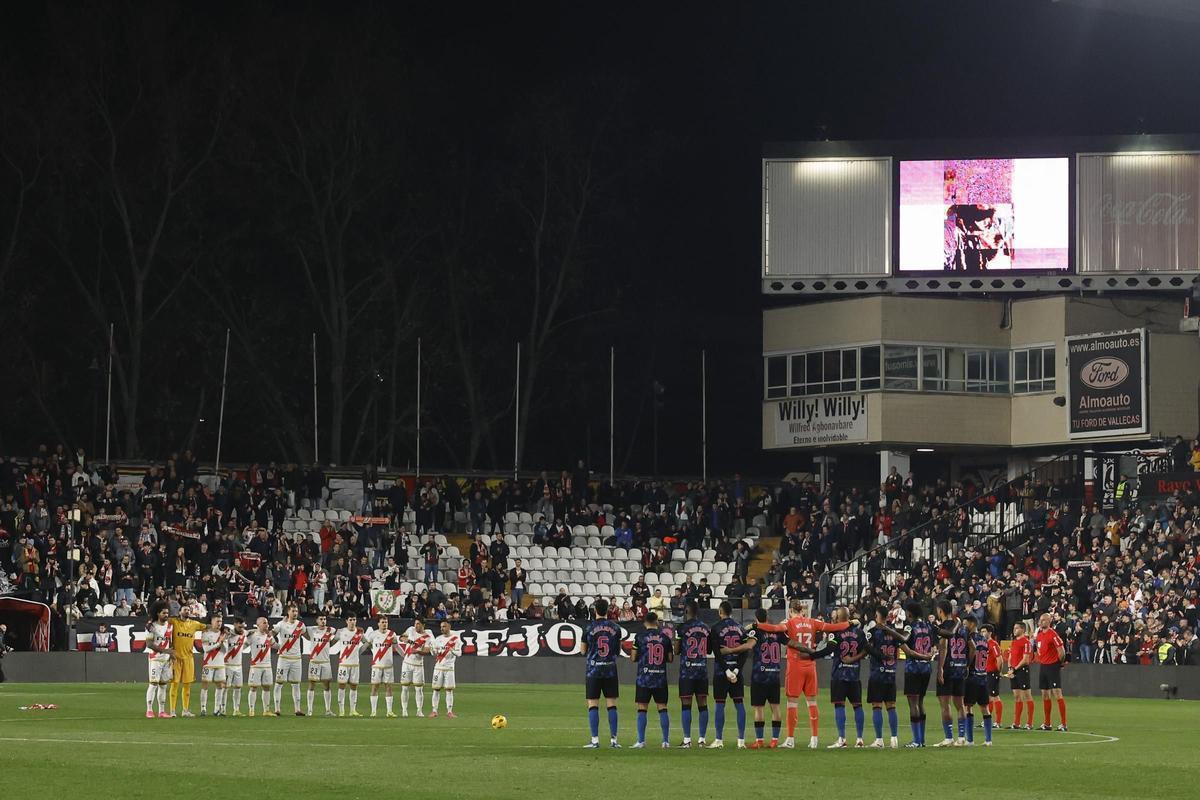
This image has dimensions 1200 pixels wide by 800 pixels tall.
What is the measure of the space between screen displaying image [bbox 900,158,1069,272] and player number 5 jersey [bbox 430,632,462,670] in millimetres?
37300

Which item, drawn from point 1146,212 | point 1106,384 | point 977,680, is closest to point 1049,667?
point 977,680

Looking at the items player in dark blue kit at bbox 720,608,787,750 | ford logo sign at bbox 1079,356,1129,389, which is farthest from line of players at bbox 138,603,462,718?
ford logo sign at bbox 1079,356,1129,389

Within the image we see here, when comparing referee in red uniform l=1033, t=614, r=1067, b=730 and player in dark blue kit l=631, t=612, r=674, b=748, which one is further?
referee in red uniform l=1033, t=614, r=1067, b=730

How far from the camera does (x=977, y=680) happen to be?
31.4 m

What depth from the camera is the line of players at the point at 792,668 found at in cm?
2955

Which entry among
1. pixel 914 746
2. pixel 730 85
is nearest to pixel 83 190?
pixel 730 85

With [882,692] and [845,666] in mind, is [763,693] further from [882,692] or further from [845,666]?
[882,692]

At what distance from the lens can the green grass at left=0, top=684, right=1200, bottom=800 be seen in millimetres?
23219

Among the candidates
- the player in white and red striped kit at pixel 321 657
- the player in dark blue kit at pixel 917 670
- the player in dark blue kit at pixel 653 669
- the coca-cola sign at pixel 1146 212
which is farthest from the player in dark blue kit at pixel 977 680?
the coca-cola sign at pixel 1146 212

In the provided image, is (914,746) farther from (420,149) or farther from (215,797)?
(420,149)

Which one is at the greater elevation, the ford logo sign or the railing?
the ford logo sign

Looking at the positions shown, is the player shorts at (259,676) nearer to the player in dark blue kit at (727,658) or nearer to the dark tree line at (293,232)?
the player in dark blue kit at (727,658)

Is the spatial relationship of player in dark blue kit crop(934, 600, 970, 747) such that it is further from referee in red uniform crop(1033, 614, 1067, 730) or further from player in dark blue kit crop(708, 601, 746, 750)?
referee in red uniform crop(1033, 614, 1067, 730)

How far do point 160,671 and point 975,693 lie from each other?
15055 mm
